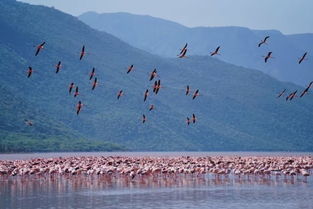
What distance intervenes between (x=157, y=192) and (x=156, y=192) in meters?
0.06

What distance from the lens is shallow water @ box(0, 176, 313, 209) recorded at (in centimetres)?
3572

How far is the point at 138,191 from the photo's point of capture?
42406 millimetres

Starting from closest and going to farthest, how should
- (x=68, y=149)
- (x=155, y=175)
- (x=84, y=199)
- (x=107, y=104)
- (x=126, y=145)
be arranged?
(x=84, y=199)
(x=155, y=175)
(x=68, y=149)
(x=126, y=145)
(x=107, y=104)

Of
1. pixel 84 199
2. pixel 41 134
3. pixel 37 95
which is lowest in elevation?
pixel 84 199

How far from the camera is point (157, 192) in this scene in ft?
137

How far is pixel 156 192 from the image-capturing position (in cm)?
4175

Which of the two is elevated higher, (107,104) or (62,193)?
(107,104)

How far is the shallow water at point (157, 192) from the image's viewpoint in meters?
35.7

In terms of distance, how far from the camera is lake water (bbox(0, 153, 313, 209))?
35625 millimetres

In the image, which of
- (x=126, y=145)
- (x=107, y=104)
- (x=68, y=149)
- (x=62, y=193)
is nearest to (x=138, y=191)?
(x=62, y=193)

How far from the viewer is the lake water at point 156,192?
117 ft

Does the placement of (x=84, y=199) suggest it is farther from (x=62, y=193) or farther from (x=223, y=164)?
(x=223, y=164)

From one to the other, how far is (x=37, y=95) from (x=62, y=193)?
141837mm

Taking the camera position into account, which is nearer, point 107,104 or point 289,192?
point 289,192
